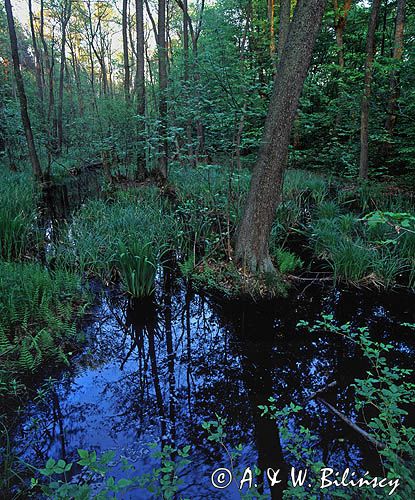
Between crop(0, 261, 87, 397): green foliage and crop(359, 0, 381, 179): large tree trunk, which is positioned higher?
A: crop(359, 0, 381, 179): large tree trunk

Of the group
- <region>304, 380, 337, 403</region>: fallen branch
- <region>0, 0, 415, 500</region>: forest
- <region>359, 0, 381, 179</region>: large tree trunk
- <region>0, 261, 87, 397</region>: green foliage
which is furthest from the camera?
<region>359, 0, 381, 179</region>: large tree trunk

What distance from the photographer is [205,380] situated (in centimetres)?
291

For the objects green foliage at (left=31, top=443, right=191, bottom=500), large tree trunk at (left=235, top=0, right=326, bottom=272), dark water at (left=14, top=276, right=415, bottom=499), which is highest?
large tree trunk at (left=235, top=0, right=326, bottom=272)

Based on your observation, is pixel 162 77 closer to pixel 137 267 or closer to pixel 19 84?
pixel 19 84

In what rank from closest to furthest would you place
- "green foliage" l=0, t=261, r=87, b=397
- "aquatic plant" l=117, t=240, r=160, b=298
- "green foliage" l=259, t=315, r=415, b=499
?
"green foliage" l=259, t=315, r=415, b=499 → "green foliage" l=0, t=261, r=87, b=397 → "aquatic plant" l=117, t=240, r=160, b=298

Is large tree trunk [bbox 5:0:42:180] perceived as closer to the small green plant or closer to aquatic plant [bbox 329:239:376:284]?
the small green plant

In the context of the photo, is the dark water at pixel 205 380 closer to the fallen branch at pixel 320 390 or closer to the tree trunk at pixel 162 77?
the fallen branch at pixel 320 390

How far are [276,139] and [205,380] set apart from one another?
297 cm

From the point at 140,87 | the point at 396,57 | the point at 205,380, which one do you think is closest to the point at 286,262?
the point at 205,380

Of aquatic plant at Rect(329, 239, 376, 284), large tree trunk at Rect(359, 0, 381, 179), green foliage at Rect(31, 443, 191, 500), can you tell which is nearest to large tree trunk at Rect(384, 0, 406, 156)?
large tree trunk at Rect(359, 0, 381, 179)

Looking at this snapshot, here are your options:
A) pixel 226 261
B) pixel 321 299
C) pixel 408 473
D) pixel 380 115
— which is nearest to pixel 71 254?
pixel 226 261

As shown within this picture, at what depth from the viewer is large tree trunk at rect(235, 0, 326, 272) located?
376 centimetres

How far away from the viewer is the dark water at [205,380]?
85.6 inches

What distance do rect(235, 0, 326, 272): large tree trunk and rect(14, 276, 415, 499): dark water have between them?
2.85ft
